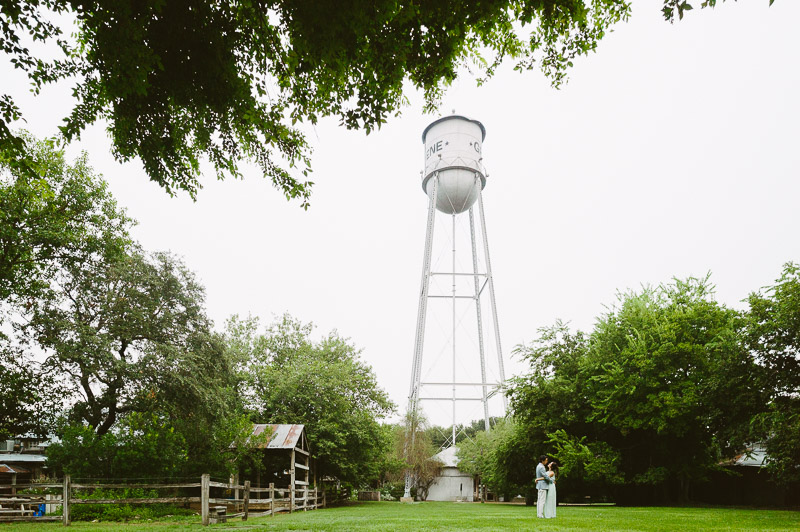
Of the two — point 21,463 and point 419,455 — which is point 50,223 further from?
point 419,455

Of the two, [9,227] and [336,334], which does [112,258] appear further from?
[336,334]

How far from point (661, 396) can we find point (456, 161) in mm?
18733

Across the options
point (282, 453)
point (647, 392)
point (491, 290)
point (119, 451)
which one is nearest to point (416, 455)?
point (491, 290)

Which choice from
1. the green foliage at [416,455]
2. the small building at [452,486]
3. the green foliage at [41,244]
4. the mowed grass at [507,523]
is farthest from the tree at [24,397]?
the small building at [452,486]

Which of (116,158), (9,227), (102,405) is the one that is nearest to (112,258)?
(9,227)

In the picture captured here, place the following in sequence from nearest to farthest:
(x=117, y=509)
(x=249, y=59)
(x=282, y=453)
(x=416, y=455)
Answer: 1. (x=249, y=59)
2. (x=117, y=509)
3. (x=282, y=453)
4. (x=416, y=455)

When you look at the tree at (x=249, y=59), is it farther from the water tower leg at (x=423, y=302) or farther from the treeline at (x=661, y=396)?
the water tower leg at (x=423, y=302)

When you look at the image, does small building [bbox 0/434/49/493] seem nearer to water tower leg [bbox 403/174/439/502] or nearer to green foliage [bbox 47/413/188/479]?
green foliage [bbox 47/413/188/479]

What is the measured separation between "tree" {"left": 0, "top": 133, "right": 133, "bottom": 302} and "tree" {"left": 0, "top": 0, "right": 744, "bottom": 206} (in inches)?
422

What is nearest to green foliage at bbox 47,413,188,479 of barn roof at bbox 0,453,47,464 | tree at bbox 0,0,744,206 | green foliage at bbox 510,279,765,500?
tree at bbox 0,0,744,206

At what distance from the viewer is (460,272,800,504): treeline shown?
1911cm

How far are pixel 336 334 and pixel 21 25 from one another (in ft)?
112

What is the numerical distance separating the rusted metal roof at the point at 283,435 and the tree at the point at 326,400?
5070 millimetres

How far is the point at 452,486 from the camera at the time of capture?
51312 mm
